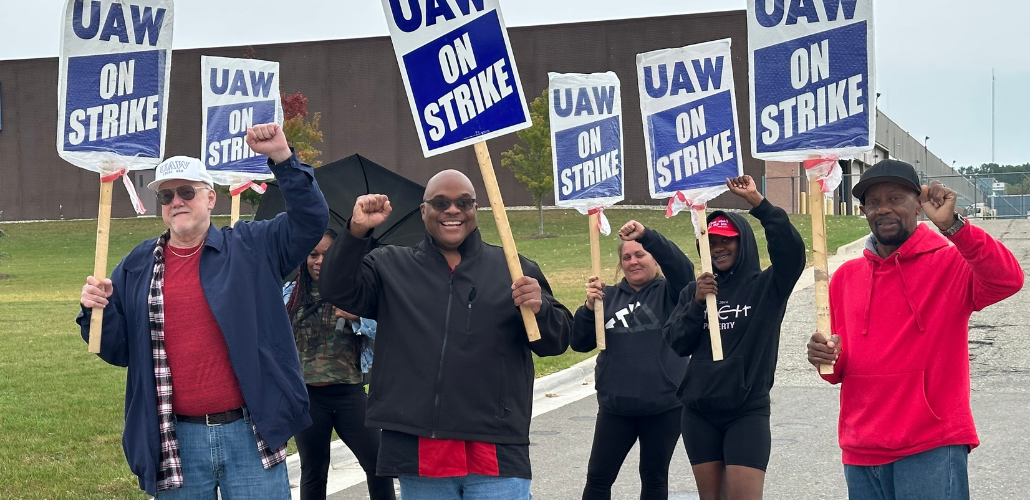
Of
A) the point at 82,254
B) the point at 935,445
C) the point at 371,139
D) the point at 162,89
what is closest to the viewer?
the point at 935,445

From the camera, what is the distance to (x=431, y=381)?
14.1 feet

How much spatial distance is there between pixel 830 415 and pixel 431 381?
6.77 metres

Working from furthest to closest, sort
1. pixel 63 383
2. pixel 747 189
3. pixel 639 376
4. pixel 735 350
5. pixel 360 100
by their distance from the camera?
pixel 360 100 → pixel 63 383 → pixel 639 376 → pixel 735 350 → pixel 747 189

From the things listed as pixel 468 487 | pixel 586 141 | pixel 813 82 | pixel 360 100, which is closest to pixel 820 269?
pixel 813 82

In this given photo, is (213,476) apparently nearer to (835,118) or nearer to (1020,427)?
(835,118)

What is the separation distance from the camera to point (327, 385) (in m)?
6.23

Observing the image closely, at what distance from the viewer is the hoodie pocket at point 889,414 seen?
4242 mm

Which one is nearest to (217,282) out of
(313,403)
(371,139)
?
(313,403)

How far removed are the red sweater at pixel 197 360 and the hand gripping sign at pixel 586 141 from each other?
8.91 ft

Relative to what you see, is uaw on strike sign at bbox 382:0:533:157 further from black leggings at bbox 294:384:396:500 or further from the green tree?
the green tree

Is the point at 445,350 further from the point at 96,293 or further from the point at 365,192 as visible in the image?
the point at 365,192

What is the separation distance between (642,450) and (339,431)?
1713 mm

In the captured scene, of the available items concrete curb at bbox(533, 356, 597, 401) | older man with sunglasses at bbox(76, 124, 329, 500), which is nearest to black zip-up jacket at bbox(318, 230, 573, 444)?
older man with sunglasses at bbox(76, 124, 329, 500)

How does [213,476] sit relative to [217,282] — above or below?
below
